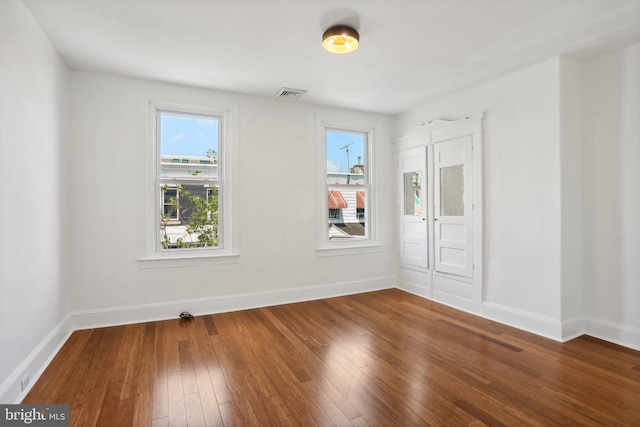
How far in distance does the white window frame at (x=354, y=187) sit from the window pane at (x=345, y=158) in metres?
0.07

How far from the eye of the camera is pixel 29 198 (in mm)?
2430

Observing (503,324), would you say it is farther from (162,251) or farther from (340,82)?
(162,251)

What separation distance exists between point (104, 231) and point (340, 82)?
316cm

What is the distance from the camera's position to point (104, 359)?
9.05 feet

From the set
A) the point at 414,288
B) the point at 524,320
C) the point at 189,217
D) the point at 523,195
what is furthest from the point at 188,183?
the point at 524,320

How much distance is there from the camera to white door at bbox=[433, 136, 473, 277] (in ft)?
13.2

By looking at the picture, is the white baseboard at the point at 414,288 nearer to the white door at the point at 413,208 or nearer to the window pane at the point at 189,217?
the white door at the point at 413,208

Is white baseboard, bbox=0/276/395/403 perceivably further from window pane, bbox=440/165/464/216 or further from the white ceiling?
the white ceiling

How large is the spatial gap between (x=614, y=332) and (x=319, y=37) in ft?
12.7

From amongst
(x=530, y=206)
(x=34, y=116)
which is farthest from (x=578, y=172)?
(x=34, y=116)

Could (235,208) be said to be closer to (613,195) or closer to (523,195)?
(523,195)

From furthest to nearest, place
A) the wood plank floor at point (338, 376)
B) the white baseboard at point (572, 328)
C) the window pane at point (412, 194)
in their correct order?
the window pane at point (412, 194)
the white baseboard at point (572, 328)
the wood plank floor at point (338, 376)

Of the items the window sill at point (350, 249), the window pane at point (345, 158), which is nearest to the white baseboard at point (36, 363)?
the window sill at point (350, 249)

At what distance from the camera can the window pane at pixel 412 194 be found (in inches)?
190
